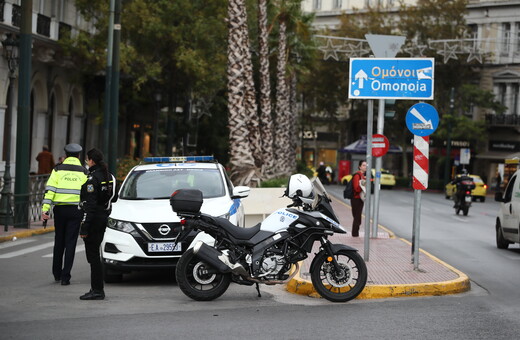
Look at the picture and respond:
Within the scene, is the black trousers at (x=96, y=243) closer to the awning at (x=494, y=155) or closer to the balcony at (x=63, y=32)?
the balcony at (x=63, y=32)

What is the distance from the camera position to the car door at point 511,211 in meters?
18.4

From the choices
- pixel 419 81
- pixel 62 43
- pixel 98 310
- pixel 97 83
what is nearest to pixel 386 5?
pixel 97 83

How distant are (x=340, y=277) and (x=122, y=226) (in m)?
3.04

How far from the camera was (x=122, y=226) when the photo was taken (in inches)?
460

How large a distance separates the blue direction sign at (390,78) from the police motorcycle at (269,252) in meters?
3.71

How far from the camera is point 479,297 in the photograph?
11297mm

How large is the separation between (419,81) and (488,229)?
13.7m

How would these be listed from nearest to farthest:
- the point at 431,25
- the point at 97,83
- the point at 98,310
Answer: the point at 98,310 → the point at 97,83 → the point at 431,25

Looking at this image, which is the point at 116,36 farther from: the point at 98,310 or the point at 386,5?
the point at 386,5

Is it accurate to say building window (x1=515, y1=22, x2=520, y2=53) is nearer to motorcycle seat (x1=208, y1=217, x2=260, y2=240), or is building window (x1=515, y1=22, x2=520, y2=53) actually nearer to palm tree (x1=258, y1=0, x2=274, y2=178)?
palm tree (x1=258, y1=0, x2=274, y2=178)

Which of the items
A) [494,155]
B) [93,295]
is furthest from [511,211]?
[494,155]

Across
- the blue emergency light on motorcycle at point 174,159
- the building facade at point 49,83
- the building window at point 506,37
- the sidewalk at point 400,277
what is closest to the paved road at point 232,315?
the sidewalk at point 400,277

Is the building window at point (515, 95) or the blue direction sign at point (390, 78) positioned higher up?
the building window at point (515, 95)

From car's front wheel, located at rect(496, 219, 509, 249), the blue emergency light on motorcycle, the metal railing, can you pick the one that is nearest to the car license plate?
the blue emergency light on motorcycle
